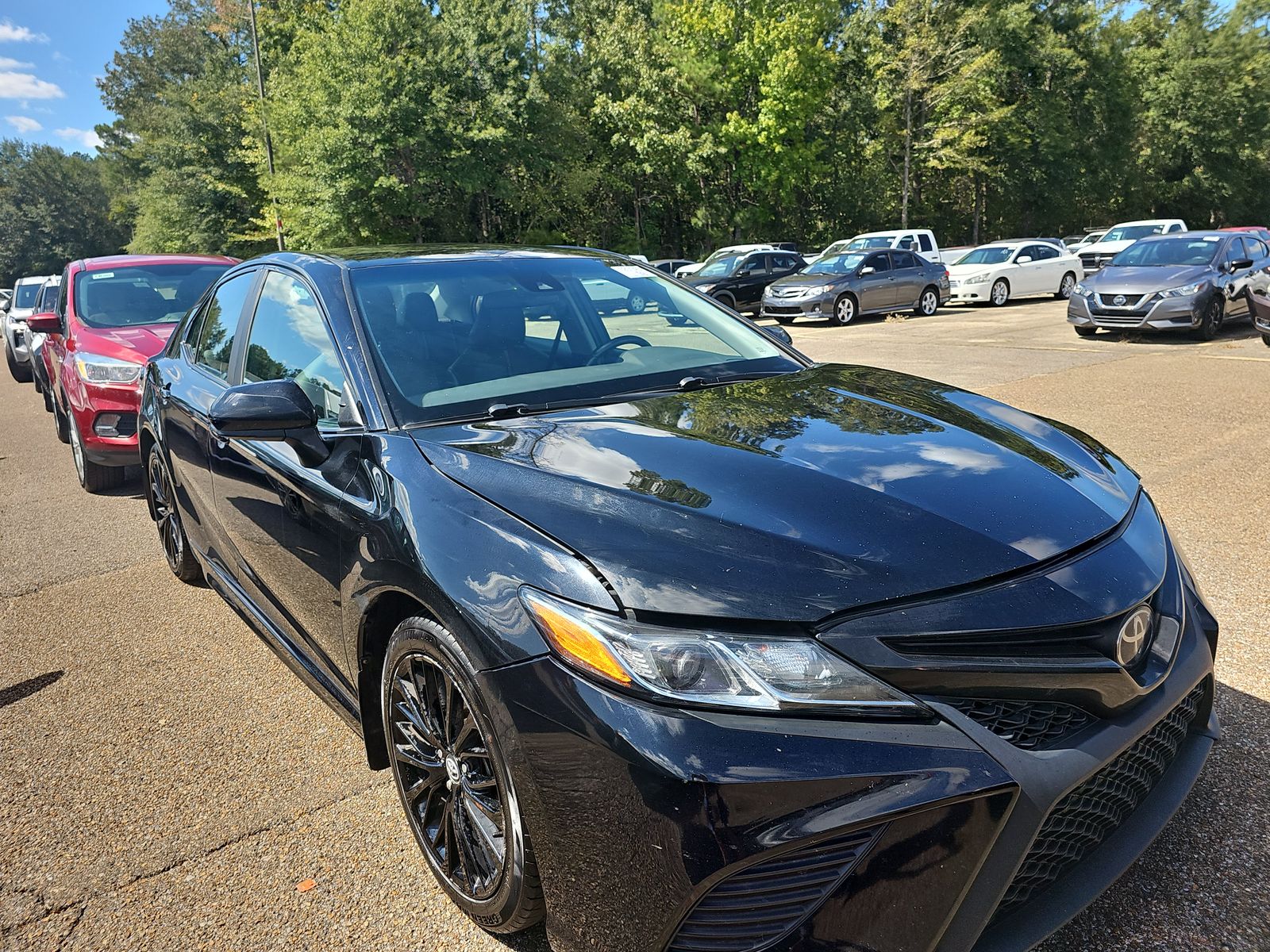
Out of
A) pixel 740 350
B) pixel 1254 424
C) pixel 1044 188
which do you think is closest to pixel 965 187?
pixel 1044 188

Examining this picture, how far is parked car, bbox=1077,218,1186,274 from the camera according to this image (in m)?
26.5

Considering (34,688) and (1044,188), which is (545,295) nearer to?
(34,688)

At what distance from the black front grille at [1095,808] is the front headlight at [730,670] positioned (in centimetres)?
36

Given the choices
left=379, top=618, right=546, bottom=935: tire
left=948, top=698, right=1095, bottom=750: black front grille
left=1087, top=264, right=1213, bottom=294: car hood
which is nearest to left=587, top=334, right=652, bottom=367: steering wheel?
left=379, top=618, right=546, bottom=935: tire

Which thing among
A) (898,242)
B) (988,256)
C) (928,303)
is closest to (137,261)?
(928,303)

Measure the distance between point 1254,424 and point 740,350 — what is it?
5.97 metres

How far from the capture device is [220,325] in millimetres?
3973

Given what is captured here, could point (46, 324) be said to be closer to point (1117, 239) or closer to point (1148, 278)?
point (1148, 278)

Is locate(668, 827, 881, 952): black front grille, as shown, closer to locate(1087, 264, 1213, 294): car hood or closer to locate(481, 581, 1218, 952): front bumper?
locate(481, 581, 1218, 952): front bumper

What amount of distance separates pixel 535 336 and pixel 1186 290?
12904 millimetres

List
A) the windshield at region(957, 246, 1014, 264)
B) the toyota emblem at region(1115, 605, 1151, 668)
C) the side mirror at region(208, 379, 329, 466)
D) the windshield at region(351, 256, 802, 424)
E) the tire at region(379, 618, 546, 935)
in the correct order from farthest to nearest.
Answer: the windshield at region(957, 246, 1014, 264)
the windshield at region(351, 256, 802, 424)
the side mirror at region(208, 379, 329, 466)
the tire at region(379, 618, 546, 935)
the toyota emblem at region(1115, 605, 1151, 668)

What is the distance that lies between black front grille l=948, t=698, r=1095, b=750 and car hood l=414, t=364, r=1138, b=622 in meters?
0.23

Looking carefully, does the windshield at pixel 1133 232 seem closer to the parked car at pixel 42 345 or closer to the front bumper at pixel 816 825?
the parked car at pixel 42 345

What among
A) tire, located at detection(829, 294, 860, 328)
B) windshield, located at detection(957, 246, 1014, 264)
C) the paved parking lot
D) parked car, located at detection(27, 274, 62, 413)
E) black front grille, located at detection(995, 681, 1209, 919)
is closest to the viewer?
black front grille, located at detection(995, 681, 1209, 919)
